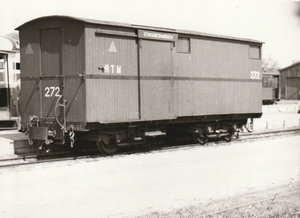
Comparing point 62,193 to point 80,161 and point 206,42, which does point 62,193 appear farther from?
point 206,42

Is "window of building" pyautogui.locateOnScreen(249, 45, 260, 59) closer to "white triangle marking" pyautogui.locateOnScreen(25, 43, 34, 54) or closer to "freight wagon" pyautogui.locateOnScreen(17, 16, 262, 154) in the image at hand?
"freight wagon" pyautogui.locateOnScreen(17, 16, 262, 154)

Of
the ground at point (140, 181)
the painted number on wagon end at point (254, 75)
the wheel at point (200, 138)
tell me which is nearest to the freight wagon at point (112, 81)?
the wheel at point (200, 138)

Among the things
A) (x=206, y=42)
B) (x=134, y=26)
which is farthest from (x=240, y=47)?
(x=134, y=26)

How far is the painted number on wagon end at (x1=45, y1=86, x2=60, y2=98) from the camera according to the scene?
455 inches

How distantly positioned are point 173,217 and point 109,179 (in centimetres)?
318

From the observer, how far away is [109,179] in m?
8.64

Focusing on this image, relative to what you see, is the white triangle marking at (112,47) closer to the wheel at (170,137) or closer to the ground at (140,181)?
the ground at (140,181)

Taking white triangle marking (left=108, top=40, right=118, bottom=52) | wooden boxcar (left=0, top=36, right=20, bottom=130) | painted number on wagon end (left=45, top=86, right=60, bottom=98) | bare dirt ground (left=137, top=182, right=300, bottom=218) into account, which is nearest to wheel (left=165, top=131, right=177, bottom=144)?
white triangle marking (left=108, top=40, right=118, bottom=52)

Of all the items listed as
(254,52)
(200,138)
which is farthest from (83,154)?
(254,52)

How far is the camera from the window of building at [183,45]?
13.2m

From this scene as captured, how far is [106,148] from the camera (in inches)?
481

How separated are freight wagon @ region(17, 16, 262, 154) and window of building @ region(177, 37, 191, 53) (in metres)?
0.03

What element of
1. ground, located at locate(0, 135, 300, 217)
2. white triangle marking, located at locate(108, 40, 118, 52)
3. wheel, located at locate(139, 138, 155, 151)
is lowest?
ground, located at locate(0, 135, 300, 217)

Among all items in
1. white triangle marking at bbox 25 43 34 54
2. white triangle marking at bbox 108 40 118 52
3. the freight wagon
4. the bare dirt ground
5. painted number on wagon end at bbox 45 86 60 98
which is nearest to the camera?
the bare dirt ground
